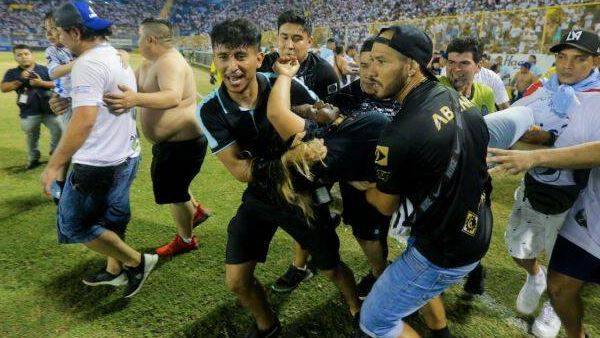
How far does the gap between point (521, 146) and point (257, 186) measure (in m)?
1.61

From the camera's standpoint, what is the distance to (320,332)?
3027 millimetres

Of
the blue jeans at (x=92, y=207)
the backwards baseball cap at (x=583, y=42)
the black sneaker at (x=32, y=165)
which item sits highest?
the backwards baseball cap at (x=583, y=42)

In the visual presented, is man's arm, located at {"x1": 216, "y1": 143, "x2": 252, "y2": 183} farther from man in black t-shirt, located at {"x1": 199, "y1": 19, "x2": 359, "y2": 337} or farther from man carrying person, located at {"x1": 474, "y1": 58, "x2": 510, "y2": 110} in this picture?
man carrying person, located at {"x1": 474, "y1": 58, "x2": 510, "y2": 110}

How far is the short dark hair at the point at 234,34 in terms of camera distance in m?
2.40

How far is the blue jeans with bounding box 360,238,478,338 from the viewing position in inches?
76.8

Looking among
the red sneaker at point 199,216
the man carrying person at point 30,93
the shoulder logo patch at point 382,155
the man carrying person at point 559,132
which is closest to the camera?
→ the shoulder logo patch at point 382,155

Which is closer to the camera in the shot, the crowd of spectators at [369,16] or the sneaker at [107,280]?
the sneaker at [107,280]

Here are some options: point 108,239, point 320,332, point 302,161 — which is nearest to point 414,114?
point 302,161

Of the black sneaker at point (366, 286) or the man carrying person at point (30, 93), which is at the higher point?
the man carrying person at point (30, 93)

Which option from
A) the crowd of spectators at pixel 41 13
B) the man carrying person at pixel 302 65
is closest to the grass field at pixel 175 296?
the man carrying person at pixel 302 65

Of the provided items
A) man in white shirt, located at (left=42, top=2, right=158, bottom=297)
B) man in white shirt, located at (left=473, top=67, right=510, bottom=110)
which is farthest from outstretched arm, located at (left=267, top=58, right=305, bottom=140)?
man in white shirt, located at (left=473, top=67, right=510, bottom=110)

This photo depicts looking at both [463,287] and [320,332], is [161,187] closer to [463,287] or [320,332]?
[320,332]

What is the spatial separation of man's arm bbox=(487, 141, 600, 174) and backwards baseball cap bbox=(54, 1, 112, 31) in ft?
9.30

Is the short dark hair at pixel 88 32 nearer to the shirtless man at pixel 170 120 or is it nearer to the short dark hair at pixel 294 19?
the shirtless man at pixel 170 120
